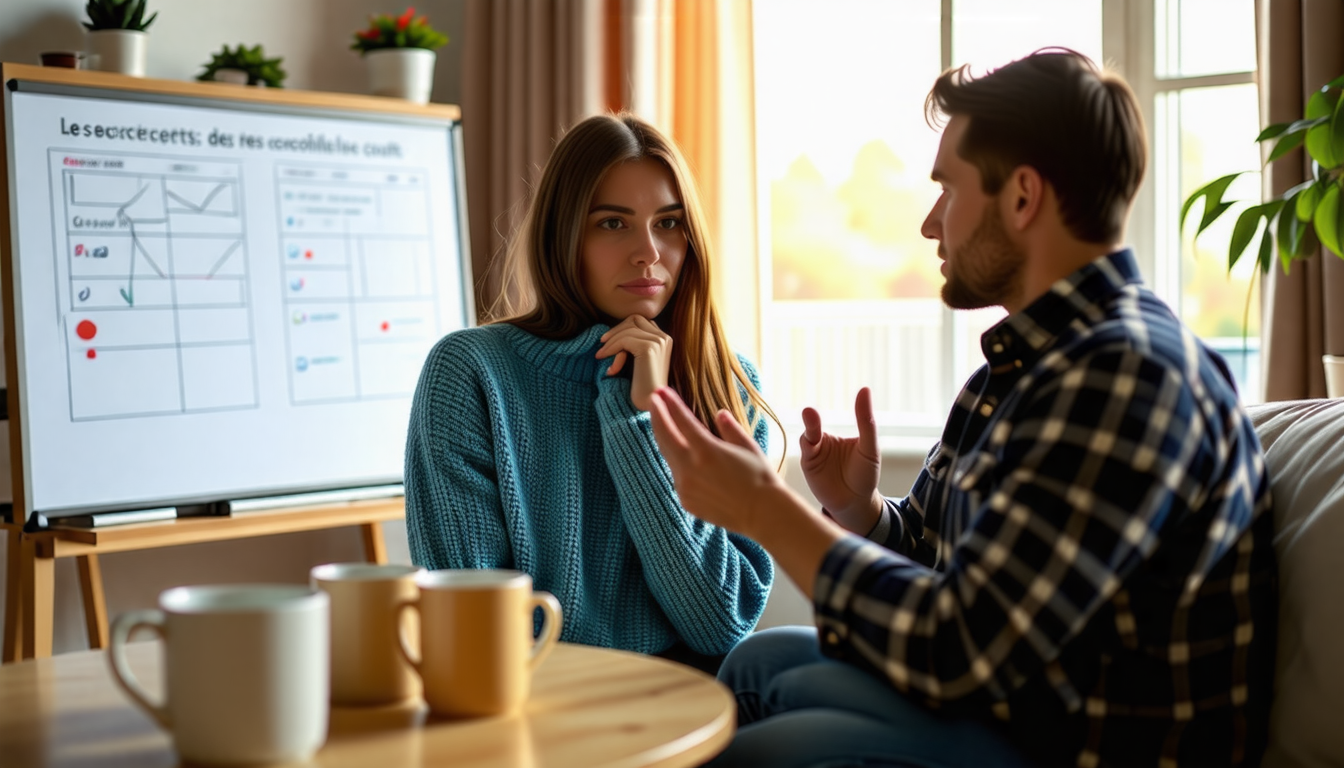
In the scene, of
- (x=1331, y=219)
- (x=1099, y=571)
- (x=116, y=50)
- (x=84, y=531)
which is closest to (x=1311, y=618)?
(x=1099, y=571)

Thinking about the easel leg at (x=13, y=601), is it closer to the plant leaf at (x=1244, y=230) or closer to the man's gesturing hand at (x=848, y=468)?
the man's gesturing hand at (x=848, y=468)

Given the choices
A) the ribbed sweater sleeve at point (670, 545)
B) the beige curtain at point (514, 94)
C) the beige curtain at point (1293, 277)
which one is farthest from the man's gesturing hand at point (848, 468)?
the beige curtain at point (514, 94)

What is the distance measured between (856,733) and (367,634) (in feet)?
1.36

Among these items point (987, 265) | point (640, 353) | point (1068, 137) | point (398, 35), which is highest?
point (398, 35)

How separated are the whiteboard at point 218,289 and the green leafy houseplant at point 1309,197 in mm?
1752

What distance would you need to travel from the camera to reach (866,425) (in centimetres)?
160

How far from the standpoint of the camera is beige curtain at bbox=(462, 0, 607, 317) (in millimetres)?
3305

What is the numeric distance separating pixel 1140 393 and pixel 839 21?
256 cm

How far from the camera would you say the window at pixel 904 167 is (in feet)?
9.73

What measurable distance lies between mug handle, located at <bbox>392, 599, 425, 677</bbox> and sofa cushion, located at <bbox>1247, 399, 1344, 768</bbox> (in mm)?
802

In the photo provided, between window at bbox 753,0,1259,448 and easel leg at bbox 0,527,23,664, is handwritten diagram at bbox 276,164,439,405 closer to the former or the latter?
easel leg at bbox 0,527,23,664

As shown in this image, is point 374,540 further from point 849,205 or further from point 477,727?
point 477,727

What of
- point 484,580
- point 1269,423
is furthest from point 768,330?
point 484,580

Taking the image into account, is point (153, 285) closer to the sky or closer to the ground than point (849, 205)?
closer to the ground
